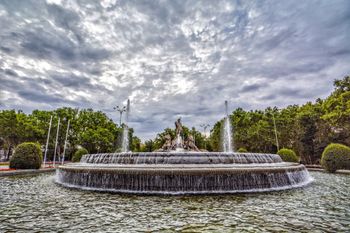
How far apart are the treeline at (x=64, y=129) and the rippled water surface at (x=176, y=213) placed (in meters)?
31.6

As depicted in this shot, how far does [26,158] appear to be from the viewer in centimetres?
1662

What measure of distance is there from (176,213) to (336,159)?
54.6 feet

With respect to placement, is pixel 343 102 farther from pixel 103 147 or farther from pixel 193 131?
pixel 193 131

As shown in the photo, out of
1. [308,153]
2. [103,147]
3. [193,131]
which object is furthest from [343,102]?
[193,131]

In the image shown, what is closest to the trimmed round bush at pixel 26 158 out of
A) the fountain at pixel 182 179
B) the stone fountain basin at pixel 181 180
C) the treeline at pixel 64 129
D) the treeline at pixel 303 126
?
the fountain at pixel 182 179

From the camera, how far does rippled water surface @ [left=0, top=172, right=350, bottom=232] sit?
387 centimetres

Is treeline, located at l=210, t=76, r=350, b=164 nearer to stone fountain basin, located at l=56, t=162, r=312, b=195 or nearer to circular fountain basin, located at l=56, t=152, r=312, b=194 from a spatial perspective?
circular fountain basin, located at l=56, t=152, r=312, b=194

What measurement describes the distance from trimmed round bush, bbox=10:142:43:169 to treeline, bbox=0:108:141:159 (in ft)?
60.3

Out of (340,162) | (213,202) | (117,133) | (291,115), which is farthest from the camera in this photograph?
(117,133)

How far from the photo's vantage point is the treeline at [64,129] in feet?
107

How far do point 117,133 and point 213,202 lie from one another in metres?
40.2

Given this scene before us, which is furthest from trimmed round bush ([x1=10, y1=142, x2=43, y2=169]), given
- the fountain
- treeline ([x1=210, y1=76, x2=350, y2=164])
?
treeline ([x1=210, y1=76, x2=350, y2=164])

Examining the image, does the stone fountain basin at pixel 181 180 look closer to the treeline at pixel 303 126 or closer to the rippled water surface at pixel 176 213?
the rippled water surface at pixel 176 213

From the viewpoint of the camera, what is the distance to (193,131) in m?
60.1
